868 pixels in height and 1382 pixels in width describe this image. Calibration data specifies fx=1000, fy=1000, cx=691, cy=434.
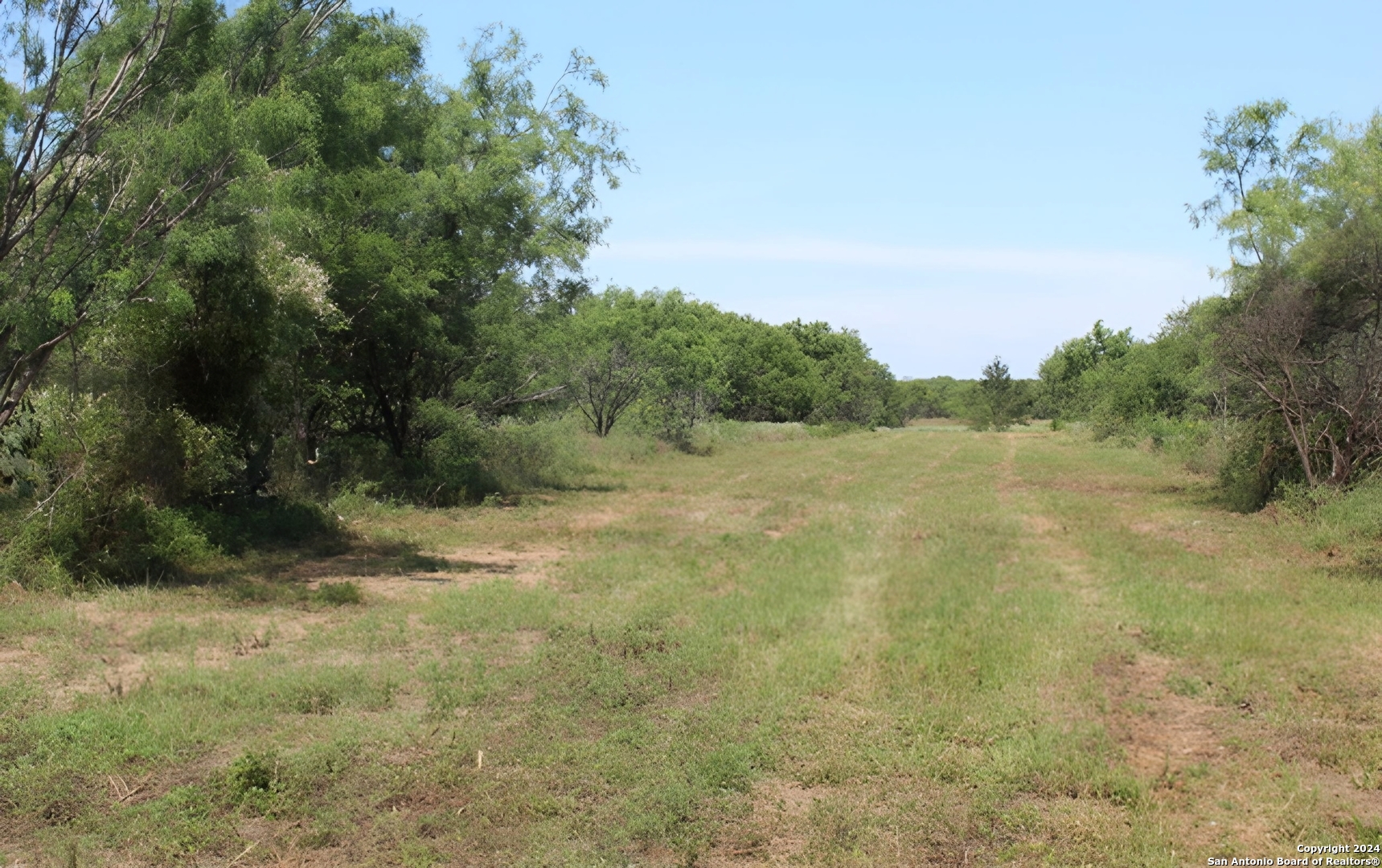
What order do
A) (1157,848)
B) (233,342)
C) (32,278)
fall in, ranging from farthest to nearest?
(233,342)
(32,278)
(1157,848)

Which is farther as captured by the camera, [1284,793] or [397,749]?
[397,749]

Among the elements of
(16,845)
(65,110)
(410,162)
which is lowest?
(16,845)

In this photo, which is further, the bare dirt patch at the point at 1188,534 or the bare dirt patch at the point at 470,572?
the bare dirt patch at the point at 1188,534

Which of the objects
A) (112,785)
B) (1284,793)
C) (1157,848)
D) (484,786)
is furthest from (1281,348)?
(112,785)

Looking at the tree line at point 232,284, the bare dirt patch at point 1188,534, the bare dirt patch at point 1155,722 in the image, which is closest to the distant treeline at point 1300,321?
the bare dirt patch at point 1188,534

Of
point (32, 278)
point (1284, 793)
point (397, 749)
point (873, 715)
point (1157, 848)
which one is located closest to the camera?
point (1157, 848)

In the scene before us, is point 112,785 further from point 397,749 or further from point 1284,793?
point 1284,793

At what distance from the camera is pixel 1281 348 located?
55.0ft

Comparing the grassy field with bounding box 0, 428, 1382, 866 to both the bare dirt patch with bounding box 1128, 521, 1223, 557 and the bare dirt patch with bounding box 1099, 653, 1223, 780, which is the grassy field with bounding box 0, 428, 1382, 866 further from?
the bare dirt patch with bounding box 1128, 521, 1223, 557

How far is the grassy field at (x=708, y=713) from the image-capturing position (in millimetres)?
5074

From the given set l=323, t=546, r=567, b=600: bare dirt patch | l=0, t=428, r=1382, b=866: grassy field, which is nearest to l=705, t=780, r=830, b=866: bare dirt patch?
l=0, t=428, r=1382, b=866: grassy field

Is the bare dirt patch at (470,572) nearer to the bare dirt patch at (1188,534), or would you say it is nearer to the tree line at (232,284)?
the tree line at (232,284)

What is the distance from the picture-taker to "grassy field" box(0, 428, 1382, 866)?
5.07 meters

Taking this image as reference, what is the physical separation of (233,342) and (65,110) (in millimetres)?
3472
